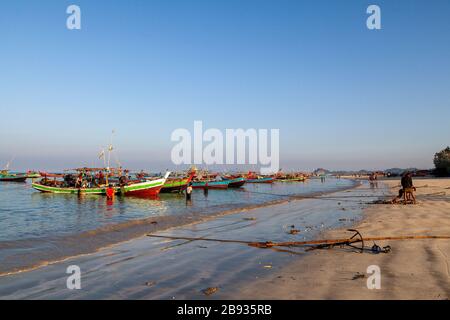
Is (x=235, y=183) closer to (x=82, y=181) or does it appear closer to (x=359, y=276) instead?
(x=82, y=181)

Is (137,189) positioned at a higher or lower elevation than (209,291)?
lower

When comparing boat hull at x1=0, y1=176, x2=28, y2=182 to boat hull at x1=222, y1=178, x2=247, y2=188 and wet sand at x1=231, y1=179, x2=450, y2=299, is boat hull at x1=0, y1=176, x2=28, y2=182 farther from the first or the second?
wet sand at x1=231, y1=179, x2=450, y2=299

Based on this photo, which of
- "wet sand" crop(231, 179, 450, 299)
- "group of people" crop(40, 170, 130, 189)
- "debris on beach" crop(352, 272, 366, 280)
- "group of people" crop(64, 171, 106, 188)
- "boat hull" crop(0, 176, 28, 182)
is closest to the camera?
"wet sand" crop(231, 179, 450, 299)

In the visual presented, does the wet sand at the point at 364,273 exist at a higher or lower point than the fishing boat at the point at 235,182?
higher

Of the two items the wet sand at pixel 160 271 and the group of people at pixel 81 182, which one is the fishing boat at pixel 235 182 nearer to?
the group of people at pixel 81 182

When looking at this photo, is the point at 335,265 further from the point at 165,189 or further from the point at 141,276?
the point at 165,189

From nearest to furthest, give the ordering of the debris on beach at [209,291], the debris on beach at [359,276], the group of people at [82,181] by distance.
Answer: the debris on beach at [209,291], the debris on beach at [359,276], the group of people at [82,181]

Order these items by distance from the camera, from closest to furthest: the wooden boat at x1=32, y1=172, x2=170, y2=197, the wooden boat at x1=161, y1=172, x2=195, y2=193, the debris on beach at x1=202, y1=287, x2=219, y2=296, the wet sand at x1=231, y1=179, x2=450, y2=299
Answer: the wet sand at x1=231, y1=179, x2=450, y2=299
the debris on beach at x1=202, y1=287, x2=219, y2=296
the wooden boat at x1=32, y1=172, x2=170, y2=197
the wooden boat at x1=161, y1=172, x2=195, y2=193

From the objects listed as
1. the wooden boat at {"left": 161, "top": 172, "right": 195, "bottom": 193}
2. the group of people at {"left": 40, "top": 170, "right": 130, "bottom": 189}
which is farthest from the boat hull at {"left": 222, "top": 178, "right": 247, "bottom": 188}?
the group of people at {"left": 40, "top": 170, "right": 130, "bottom": 189}

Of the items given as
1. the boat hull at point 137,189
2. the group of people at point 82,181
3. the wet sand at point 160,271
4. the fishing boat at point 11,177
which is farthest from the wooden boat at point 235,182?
the fishing boat at point 11,177

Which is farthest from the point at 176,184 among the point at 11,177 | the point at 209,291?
the point at 11,177

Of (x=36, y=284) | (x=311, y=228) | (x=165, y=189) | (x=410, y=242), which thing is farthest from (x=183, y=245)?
(x=165, y=189)
